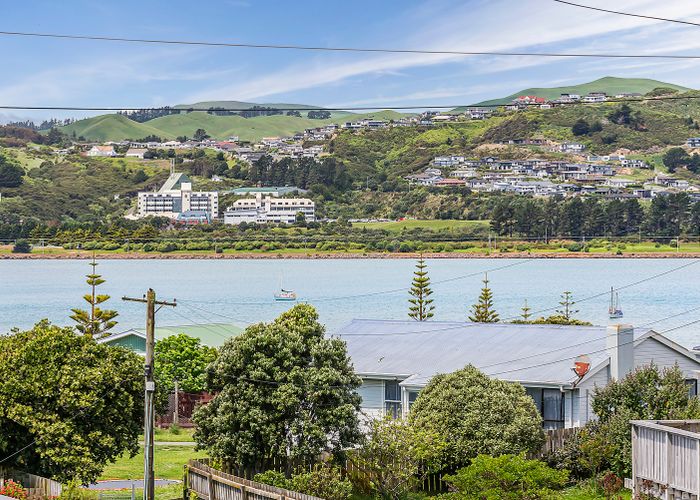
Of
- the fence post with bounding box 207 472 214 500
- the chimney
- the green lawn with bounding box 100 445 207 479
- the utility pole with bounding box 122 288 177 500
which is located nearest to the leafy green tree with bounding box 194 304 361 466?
the fence post with bounding box 207 472 214 500

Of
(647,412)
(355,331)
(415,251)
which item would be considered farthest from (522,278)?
(647,412)

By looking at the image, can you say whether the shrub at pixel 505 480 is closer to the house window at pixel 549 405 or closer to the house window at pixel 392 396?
the house window at pixel 549 405

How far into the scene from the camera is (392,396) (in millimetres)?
30391

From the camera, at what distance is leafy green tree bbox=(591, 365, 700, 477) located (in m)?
23.3

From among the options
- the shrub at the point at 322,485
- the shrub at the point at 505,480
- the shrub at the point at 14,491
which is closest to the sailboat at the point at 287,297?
the shrub at the point at 505,480

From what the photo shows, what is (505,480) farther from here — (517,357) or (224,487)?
(517,357)

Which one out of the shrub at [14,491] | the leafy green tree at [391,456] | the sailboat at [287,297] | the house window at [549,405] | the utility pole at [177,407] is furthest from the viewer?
the sailboat at [287,297]

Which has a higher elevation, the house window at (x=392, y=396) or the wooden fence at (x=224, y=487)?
the house window at (x=392, y=396)

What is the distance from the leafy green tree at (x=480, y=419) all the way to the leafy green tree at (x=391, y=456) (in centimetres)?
91

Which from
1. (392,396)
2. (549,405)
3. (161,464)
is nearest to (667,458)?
(549,405)

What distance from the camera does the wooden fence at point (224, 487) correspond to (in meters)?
19.8

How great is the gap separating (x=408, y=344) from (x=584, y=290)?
9864 centimetres

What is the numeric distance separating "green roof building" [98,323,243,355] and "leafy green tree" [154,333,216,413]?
125 cm

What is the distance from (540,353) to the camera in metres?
29.9
